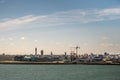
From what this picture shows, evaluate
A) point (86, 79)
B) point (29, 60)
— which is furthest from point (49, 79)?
point (29, 60)

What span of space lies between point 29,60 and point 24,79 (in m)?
116

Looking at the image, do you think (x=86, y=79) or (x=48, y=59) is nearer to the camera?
(x=86, y=79)

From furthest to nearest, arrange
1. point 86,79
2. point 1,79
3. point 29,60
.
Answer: point 29,60
point 86,79
point 1,79

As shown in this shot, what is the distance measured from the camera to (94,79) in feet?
181

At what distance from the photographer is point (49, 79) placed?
2162 inches

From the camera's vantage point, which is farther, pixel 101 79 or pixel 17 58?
pixel 17 58

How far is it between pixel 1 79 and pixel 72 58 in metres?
122

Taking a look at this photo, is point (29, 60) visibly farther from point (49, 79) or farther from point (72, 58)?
point (49, 79)

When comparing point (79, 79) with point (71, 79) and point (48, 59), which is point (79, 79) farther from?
point (48, 59)

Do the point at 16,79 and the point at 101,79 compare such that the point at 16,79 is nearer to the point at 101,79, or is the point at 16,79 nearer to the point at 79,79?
the point at 79,79

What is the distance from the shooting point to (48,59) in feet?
577

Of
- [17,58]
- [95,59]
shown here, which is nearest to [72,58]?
[95,59]

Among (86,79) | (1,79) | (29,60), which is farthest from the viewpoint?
(29,60)

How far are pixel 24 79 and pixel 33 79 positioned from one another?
1670 mm
